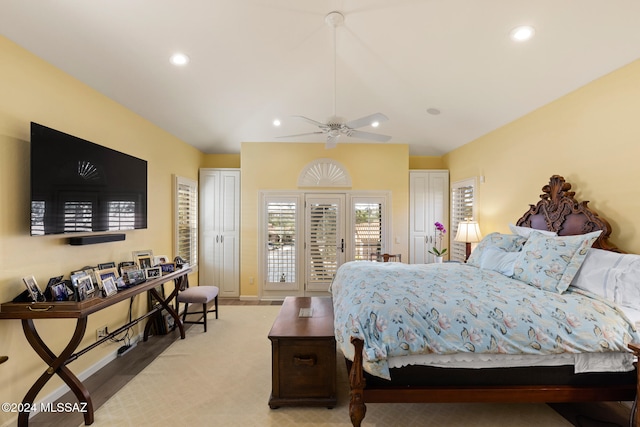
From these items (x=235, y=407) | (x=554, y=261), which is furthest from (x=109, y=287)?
(x=554, y=261)

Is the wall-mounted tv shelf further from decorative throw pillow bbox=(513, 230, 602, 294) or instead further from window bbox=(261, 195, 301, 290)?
decorative throw pillow bbox=(513, 230, 602, 294)

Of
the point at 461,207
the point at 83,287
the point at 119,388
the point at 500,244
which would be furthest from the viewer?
the point at 461,207

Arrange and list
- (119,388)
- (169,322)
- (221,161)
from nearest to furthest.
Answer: (119,388), (169,322), (221,161)

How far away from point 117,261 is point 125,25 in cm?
231

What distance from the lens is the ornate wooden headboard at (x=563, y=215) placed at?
2.52 meters

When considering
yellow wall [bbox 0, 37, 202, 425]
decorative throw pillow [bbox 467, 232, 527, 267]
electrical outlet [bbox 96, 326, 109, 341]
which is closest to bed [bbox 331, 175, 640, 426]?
decorative throw pillow [bbox 467, 232, 527, 267]

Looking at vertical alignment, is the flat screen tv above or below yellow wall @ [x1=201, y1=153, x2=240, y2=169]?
below

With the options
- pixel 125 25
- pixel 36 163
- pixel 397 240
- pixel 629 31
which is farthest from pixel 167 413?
pixel 629 31

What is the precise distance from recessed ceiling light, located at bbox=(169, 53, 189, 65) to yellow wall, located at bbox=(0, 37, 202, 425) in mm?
857

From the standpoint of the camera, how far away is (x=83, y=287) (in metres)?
2.28

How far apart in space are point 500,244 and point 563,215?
64cm

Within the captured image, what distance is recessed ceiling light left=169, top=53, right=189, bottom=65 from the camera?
2782 millimetres

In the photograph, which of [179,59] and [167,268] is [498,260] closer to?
[167,268]

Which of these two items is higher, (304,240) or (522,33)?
(522,33)
